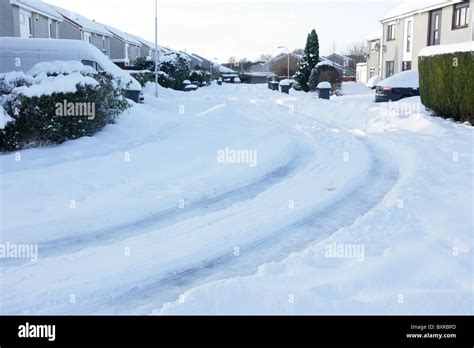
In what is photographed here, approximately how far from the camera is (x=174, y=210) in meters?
6.63

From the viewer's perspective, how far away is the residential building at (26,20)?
25047mm

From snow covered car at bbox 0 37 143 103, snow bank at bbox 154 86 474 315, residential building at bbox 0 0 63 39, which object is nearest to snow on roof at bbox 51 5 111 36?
residential building at bbox 0 0 63 39

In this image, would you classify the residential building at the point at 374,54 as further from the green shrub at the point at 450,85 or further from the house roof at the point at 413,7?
the green shrub at the point at 450,85

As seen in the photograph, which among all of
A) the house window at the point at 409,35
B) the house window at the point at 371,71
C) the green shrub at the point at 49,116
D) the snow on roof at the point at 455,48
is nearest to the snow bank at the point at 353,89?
the house window at the point at 409,35

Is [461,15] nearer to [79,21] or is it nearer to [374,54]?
[374,54]

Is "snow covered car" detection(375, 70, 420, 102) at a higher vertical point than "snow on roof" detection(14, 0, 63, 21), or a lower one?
lower

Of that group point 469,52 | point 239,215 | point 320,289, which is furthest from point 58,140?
point 469,52

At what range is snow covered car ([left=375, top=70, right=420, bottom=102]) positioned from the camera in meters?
19.3

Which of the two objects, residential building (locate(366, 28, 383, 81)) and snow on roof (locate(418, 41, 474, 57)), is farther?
residential building (locate(366, 28, 383, 81))

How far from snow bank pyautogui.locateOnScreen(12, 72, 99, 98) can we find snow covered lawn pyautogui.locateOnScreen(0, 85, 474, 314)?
3.53ft

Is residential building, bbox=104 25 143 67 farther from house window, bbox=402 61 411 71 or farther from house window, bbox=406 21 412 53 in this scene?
house window, bbox=406 21 412 53

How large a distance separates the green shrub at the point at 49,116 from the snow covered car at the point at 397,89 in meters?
11.9
